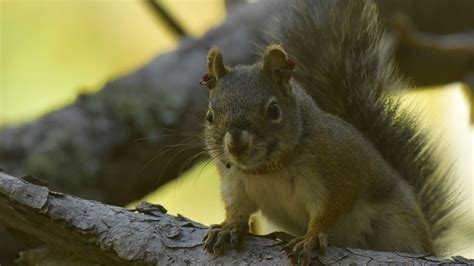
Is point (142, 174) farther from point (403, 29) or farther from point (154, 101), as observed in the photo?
point (403, 29)

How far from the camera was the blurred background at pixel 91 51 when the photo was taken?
5.23m

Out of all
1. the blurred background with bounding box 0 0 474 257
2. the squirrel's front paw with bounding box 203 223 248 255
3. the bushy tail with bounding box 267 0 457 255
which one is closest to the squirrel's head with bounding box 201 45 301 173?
the squirrel's front paw with bounding box 203 223 248 255

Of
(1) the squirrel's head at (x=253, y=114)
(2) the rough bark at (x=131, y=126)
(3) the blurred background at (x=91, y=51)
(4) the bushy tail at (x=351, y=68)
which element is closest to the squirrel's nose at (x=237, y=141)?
(1) the squirrel's head at (x=253, y=114)

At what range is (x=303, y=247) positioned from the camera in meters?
2.61

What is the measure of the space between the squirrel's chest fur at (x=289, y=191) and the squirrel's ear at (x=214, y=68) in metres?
0.33

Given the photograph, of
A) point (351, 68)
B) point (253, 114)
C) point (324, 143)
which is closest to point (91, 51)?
point (351, 68)

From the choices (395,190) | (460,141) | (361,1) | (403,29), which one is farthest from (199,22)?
(395,190)

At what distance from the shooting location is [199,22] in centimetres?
602

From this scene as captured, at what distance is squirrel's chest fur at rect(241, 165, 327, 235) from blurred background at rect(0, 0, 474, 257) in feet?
6.99

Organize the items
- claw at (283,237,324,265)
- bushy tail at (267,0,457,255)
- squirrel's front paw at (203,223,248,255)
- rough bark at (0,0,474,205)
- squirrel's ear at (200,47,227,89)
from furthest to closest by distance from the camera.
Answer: rough bark at (0,0,474,205) → bushy tail at (267,0,457,255) → squirrel's ear at (200,47,227,89) → squirrel's front paw at (203,223,248,255) → claw at (283,237,324,265)

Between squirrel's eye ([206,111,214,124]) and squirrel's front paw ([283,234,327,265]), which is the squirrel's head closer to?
squirrel's eye ([206,111,214,124])

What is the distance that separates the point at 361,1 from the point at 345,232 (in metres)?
1.02

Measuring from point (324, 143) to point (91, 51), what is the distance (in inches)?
125

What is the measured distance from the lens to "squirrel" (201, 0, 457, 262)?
2.64 metres
